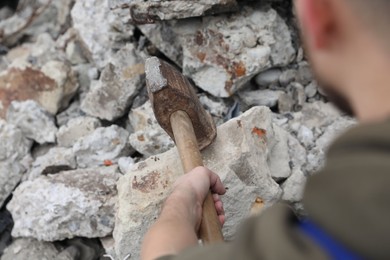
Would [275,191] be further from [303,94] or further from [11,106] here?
[11,106]

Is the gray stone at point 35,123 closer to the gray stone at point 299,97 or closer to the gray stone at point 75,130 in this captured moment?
the gray stone at point 75,130

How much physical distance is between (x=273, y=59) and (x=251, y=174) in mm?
742

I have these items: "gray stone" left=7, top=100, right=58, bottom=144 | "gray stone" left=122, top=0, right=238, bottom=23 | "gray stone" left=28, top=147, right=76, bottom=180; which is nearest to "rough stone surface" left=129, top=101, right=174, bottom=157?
"gray stone" left=28, top=147, right=76, bottom=180

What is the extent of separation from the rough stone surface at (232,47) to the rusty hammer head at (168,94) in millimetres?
707

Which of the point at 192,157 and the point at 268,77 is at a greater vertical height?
the point at 192,157

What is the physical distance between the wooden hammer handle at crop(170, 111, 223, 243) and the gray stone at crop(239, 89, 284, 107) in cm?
87

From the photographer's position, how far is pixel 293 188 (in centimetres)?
248

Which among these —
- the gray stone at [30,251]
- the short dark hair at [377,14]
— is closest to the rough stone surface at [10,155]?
the gray stone at [30,251]

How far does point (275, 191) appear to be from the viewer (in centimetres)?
236

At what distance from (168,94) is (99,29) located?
1.42m

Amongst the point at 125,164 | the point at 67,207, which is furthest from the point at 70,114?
the point at 67,207

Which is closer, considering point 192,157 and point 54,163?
point 192,157

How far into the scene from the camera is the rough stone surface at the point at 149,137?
108 inches

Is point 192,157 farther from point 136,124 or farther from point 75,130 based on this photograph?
point 75,130
